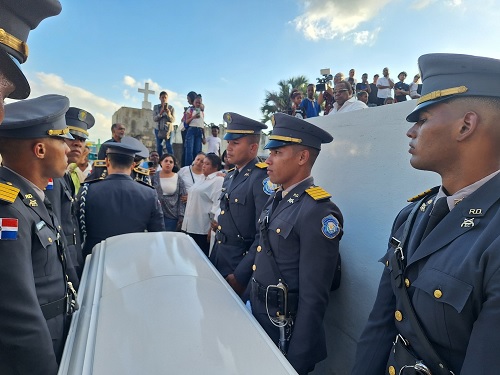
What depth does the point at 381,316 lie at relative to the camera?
1.43 metres

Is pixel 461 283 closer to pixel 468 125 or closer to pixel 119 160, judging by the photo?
pixel 468 125

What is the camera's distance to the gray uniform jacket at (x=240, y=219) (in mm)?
2863

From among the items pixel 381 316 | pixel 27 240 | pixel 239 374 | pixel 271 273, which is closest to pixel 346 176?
pixel 271 273

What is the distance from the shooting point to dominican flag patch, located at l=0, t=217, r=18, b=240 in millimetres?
1297

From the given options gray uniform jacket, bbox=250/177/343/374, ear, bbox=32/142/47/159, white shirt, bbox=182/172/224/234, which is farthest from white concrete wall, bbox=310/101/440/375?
white shirt, bbox=182/172/224/234

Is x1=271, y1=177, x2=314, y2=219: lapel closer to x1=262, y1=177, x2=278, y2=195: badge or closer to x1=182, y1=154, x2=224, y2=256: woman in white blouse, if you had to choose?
x1=262, y1=177, x2=278, y2=195: badge

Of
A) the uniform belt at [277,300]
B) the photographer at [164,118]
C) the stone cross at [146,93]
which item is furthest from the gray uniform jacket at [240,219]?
the stone cross at [146,93]

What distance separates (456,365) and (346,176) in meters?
1.54

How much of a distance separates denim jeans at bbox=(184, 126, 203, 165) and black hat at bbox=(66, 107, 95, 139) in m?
5.10

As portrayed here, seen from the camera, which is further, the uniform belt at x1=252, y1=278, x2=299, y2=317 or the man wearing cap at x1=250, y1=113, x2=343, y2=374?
the uniform belt at x1=252, y1=278, x2=299, y2=317

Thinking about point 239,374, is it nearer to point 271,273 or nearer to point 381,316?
point 381,316

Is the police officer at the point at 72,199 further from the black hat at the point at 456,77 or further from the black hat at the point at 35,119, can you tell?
the black hat at the point at 456,77

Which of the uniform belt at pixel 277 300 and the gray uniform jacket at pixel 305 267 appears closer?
the gray uniform jacket at pixel 305 267

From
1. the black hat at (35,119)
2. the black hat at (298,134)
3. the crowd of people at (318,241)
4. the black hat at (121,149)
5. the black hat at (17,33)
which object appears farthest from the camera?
the black hat at (121,149)
